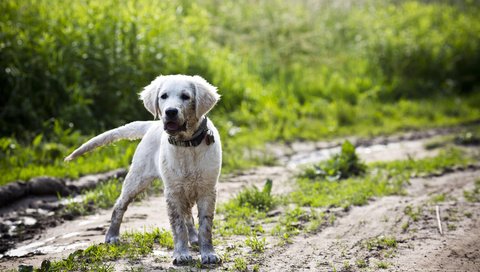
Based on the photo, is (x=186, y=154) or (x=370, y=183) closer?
(x=186, y=154)

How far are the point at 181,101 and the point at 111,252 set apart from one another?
149cm

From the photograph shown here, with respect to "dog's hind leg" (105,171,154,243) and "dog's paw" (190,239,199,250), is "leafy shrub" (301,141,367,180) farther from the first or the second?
"dog's hind leg" (105,171,154,243)

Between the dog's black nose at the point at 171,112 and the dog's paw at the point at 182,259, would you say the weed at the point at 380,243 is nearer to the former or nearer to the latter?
the dog's paw at the point at 182,259

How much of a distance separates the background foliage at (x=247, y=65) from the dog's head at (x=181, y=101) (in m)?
3.67

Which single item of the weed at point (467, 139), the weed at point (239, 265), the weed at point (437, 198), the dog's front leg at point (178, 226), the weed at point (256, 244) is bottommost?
the weed at point (467, 139)

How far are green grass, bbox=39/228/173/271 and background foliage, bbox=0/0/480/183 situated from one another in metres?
2.87

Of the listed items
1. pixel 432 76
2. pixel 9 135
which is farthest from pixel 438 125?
pixel 9 135

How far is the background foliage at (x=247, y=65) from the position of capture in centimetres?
1005

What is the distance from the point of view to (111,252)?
18.7 ft

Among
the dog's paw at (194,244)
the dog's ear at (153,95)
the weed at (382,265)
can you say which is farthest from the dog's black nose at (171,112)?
the weed at (382,265)

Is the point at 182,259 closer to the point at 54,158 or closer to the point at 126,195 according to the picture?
the point at 126,195

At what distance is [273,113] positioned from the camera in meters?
12.4

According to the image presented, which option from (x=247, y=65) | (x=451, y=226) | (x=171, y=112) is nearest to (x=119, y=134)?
(x=171, y=112)

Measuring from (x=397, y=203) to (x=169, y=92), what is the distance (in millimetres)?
3406
